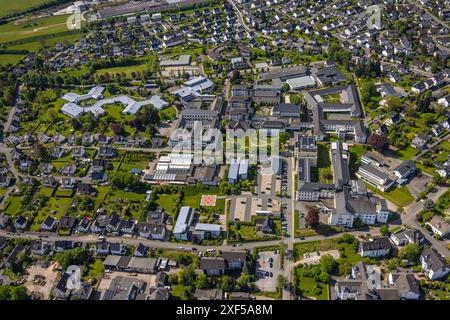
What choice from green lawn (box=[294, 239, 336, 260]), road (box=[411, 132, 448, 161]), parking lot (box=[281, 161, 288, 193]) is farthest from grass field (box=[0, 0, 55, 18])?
road (box=[411, 132, 448, 161])

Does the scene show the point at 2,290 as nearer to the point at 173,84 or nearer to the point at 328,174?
the point at 328,174

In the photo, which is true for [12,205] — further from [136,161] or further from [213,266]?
[213,266]

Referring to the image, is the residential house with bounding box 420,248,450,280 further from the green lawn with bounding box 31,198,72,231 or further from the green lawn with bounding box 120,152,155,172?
the green lawn with bounding box 31,198,72,231

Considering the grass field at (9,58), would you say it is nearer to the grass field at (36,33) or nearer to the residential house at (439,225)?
the grass field at (36,33)

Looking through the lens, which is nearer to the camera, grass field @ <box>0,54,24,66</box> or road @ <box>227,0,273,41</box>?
grass field @ <box>0,54,24,66</box>

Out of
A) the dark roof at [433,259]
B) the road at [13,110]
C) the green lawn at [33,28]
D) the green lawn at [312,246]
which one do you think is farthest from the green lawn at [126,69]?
the dark roof at [433,259]

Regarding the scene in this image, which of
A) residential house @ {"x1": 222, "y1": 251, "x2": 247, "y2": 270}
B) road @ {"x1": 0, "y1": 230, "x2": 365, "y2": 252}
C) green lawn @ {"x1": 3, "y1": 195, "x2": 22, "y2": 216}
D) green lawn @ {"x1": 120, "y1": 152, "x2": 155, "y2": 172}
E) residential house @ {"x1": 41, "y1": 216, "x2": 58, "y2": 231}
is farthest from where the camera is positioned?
green lawn @ {"x1": 120, "y1": 152, "x2": 155, "y2": 172}

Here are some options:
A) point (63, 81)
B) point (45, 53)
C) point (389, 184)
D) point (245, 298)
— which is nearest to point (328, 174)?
point (389, 184)
